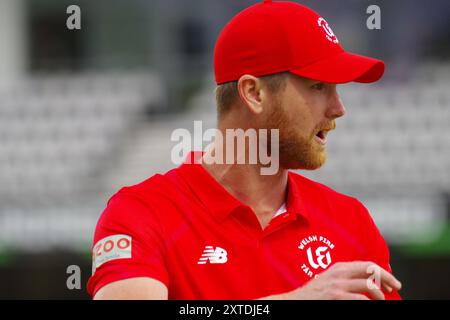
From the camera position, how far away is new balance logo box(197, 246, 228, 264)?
8.70 ft

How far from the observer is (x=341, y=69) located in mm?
2736

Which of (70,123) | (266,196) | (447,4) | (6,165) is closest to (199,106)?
(70,123)

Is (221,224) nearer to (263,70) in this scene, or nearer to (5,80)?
(263,70)

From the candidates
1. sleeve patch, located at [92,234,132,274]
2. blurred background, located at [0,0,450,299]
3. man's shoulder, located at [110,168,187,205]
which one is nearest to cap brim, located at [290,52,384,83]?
man's shoulder, located at [110,168,187,205]

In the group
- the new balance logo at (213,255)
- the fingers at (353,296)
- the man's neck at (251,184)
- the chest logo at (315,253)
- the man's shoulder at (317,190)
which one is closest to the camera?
the fingers at (353,296)

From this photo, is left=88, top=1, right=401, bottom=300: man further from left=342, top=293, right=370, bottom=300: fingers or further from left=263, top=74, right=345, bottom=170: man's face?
left=342, top=293, right=370, bottom=300: fingers

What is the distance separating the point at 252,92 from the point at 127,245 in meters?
0.64

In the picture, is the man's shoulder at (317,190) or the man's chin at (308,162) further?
the man's shoulder at (317,190)

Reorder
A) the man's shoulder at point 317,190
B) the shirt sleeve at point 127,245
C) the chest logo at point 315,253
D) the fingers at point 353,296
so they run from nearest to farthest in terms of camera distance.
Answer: the fingers at point 353,296
the shirt sleeve at point 127,245
the chest logo at point 315,253
the man's shoulder at point 317,190

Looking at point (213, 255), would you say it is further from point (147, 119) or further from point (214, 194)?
point (147, 119)

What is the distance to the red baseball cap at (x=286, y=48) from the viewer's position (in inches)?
107

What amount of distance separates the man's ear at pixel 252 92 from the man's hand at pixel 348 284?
2.17 ft

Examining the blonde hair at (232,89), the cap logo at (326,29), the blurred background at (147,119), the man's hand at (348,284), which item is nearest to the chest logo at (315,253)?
the man's hand at (348,284)

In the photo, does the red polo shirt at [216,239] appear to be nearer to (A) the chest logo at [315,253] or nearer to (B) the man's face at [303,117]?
(A) the chest logo at [315,253]
